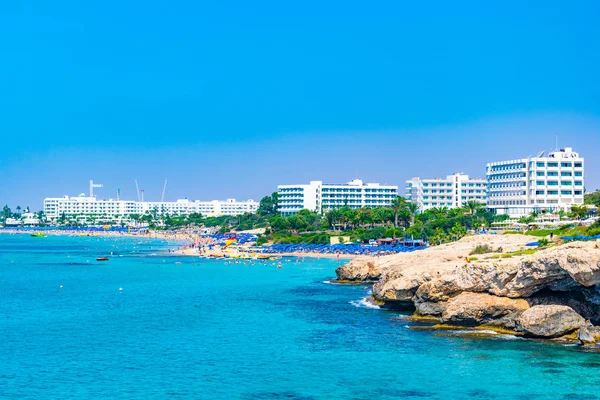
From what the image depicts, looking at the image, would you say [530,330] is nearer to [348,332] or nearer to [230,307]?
[348,332]

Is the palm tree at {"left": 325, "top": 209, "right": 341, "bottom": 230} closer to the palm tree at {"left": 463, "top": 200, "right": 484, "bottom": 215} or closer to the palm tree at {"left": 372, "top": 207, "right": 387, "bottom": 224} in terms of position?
the palm tree at {"left": 372, "top": 207, "right": 387, "bottom": 224}

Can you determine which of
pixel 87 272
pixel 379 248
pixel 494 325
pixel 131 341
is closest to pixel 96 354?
pixel 131 341

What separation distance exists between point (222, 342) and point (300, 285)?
36.9 meters

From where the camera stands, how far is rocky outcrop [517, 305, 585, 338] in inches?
1843

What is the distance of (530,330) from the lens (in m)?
47.2

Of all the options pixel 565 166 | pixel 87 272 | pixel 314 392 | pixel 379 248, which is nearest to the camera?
pixel 314 392

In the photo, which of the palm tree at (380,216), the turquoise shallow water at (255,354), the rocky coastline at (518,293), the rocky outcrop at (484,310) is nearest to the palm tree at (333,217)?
the palm tree at (380,216)

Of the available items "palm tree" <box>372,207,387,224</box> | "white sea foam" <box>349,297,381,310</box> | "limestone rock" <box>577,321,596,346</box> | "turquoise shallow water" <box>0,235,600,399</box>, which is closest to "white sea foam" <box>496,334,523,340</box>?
"turquoise shallow water" <box>0,235,600,399</box>

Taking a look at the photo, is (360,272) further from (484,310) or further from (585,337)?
(585,337)

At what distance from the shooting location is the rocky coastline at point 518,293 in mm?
46344

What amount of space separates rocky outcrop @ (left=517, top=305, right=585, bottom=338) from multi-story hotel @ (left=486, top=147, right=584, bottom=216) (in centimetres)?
11524

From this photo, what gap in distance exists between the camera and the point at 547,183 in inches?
6363

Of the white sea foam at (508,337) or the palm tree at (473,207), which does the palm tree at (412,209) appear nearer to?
the palm tree at (473,207)

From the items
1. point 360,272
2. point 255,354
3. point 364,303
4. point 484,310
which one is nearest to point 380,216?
point 360,272
